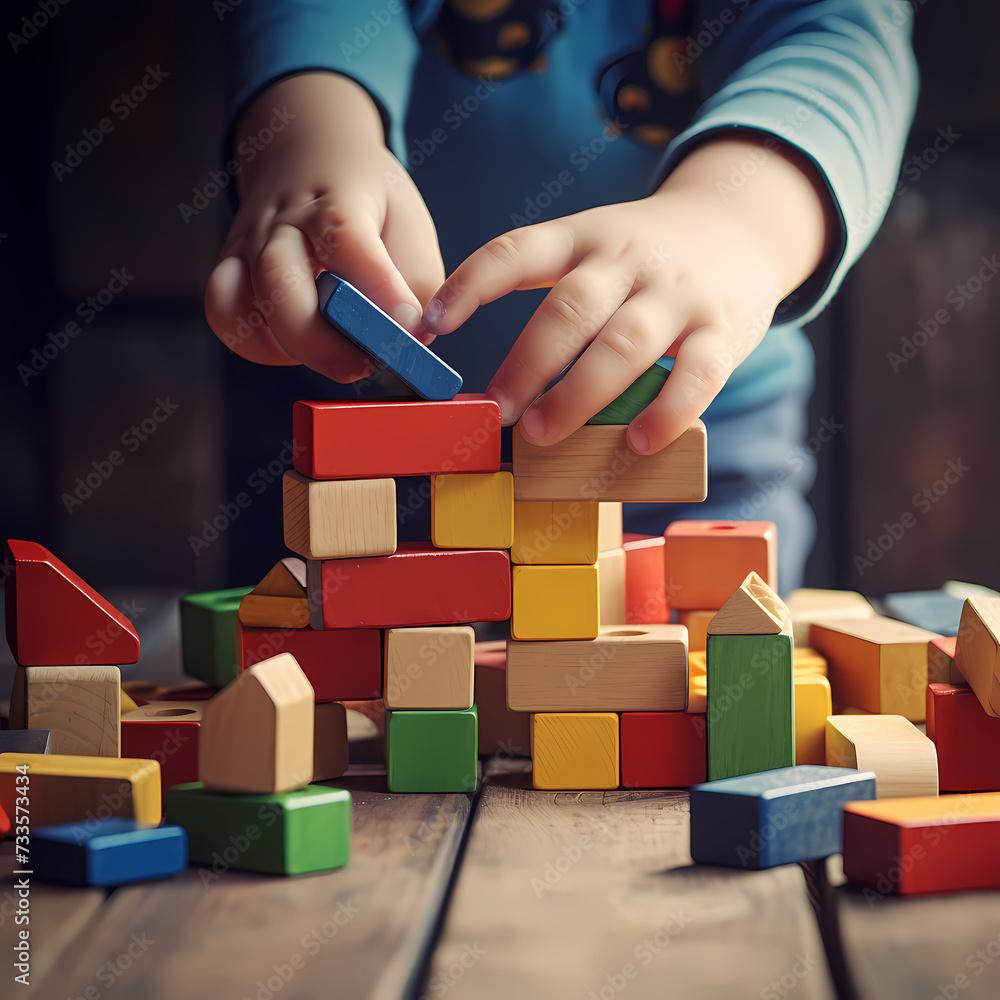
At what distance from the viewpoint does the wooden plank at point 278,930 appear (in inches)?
22.5

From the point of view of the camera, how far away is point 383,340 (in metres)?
0.85

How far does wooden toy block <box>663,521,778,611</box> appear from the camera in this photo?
1.04 metres

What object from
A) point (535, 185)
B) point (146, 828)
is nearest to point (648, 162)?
point (535, 185)

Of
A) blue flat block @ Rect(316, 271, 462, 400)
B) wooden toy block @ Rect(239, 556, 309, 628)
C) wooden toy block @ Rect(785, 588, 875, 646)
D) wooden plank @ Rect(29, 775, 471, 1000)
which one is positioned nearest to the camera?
wooden plank @ Rect(29, 775, 471, 1000)

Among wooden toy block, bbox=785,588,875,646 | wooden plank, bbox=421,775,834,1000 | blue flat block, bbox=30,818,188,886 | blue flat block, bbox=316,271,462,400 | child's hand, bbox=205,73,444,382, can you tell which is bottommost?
wooden plank, bbox=421,775,834,1000

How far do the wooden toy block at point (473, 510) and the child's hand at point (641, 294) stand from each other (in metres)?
0.05

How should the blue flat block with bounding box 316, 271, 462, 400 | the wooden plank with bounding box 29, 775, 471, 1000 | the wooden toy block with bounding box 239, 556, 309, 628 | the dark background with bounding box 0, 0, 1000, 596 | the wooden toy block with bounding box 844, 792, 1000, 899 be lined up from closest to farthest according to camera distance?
1. the wooden plank with bounding box 29, 775, 471, 1000
2. the wooden toy block with bounding box 844, 792, 1000, 899
3. the blue flat block with bounding box 316, 271, 462, 400
4. the wooden toy block with bounding box 239, 556, 309, 628
5. the dark background with bounding box 0, 0, 1000, 596

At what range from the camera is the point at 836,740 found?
90 centimetres

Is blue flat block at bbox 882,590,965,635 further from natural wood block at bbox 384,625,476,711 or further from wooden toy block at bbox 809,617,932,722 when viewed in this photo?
natural wood block at bbox 384,625,476,711

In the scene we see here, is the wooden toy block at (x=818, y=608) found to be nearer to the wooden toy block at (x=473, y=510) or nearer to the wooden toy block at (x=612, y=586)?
the wooden toy block at (x=612, y=586)

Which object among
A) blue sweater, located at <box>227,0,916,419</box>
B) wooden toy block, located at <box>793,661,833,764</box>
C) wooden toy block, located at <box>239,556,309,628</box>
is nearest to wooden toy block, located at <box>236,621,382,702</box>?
wooden toy block, located at <box>239,556,309,628</box>

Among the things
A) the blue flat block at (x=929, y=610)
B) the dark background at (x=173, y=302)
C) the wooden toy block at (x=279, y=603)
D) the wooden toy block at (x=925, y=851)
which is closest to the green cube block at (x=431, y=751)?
the wooden toy block at (x=279, y=603)

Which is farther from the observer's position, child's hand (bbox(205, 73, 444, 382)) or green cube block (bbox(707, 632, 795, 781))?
child's hand (bbox(205, 73, 444, 382))

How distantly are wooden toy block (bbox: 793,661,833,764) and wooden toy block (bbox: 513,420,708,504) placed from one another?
0.20 m
